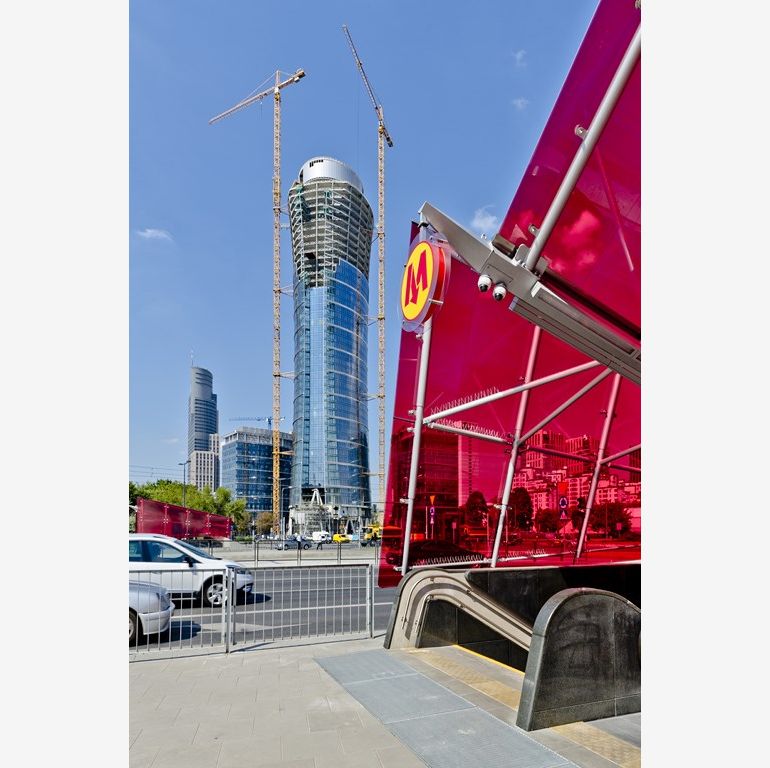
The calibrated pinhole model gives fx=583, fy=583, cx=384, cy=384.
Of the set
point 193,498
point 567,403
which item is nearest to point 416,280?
point 567,403

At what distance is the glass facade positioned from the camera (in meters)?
149

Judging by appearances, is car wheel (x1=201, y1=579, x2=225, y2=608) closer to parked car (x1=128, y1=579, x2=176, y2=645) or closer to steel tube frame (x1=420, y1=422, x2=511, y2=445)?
parked car (x1=128, y1=579, x2=176, y2=645)

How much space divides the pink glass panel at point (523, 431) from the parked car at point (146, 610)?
4716mm

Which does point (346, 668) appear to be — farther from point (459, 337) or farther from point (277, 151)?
point (277, 151)

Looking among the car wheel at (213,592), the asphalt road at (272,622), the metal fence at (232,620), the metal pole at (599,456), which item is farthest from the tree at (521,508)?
the car wheel at (213,592)

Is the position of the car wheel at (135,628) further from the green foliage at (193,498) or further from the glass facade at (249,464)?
the glass facade at (249,464)

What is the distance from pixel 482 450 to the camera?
41.6 feet

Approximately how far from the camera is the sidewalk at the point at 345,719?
176 inches

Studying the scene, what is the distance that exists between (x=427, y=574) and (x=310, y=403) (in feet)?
369

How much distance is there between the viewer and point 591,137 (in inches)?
223

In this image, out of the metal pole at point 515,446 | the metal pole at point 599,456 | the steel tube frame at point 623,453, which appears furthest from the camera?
the steel tube frame at point 623,453

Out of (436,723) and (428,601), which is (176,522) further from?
(436,723)

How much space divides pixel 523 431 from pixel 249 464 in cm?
14348
